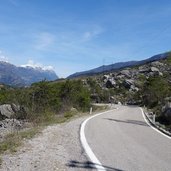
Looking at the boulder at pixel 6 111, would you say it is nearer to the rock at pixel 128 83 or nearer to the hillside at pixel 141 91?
the hillside at pixel 141 91

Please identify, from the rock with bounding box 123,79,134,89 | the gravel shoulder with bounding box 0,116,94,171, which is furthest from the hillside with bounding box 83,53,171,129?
the gravel shoulder with bounding box 0,116,94,171

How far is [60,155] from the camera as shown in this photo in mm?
9383

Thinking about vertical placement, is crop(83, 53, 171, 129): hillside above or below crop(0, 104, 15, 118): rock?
above

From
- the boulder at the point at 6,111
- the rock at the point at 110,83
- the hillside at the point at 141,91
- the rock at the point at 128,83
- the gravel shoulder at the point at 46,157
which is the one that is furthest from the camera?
the rock at the point at 110,83

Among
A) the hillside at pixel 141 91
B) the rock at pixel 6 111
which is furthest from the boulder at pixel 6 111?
the hillside at pixel 141 91

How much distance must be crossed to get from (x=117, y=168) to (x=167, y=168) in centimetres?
127

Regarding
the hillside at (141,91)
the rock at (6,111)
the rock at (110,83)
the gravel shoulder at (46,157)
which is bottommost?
the gravel shoulder at (46,157)

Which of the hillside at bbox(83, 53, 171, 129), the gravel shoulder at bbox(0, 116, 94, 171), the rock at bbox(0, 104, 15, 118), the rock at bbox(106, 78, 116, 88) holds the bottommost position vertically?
the gravel shoulder at bbox(0, 116, 94, 171)

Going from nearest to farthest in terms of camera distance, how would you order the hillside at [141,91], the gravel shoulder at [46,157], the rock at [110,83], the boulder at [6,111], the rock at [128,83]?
the gravel shoulder at [46,157], the boulder at [6,111], the hillside at [141,91], the rock at [128,83], the rock at [110,83]

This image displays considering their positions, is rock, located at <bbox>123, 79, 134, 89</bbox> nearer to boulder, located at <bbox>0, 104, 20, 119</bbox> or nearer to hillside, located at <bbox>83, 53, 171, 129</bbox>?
hillside, located at <bbox>83, 53, 171, 129</bbox>

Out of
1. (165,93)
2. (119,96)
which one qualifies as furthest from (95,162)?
(119,96)

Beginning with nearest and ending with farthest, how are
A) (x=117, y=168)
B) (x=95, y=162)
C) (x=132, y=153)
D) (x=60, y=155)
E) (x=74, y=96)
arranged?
(x=117, y=168) < (x=95, y=162) < (x=60, y=155) < (x=132, y=153) < (x=74, y=96)

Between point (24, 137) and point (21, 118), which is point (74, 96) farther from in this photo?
point (24, 137)

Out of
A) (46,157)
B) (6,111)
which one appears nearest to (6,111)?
(6,111)
